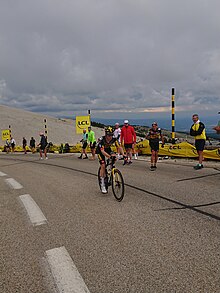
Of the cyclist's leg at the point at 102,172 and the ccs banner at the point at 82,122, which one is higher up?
the ccs banner at the point at 82,122

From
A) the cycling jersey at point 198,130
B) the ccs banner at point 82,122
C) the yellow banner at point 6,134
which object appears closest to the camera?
the cycling jersey at point 198,130

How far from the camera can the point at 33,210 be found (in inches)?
247

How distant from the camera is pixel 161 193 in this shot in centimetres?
725

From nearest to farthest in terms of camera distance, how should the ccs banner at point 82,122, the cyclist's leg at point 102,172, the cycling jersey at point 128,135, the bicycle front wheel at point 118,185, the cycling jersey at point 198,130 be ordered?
the bicycle front wheel at point 118,185
the cyclist's leg at point 102,172
the cycling jersey at point 198,130
the cycling jersey at point 128,135
the ccs banner at point 82,122

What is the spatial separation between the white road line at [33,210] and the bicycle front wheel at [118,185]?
6.02ft

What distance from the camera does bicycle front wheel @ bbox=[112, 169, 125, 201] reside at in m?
6.66

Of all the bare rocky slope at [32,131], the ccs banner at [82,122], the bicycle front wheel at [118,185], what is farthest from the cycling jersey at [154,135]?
the bare rocky slope at [32,131]

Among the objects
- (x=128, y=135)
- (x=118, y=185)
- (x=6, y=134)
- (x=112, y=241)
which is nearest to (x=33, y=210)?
(x=118, y=185)

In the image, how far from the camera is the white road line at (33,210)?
5450 millimetres

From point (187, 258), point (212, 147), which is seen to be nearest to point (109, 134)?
point (187, 258)

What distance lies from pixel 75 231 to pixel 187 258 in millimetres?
1948

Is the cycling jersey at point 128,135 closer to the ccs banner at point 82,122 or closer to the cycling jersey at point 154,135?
the cycling jersey at point 154,135

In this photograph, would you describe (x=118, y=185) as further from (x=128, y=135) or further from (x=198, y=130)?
(x=128, y=135)

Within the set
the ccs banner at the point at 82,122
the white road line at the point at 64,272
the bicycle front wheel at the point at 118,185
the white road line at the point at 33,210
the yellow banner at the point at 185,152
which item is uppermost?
A: the ccs banner at the point at 82,122
